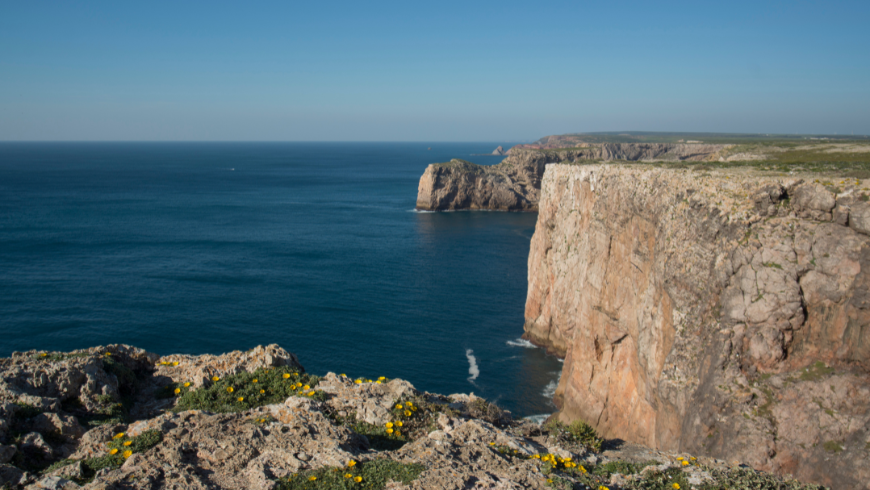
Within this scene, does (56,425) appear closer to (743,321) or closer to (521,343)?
(743,321)

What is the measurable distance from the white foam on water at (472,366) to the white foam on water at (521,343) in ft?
16.4

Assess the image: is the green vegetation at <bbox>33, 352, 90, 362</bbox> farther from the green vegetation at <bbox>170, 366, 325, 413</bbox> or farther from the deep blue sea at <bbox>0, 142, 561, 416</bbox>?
the deep blue sea at <bbox>0, 142, 561, 416</bbox>

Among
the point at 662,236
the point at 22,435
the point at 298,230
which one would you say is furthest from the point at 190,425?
the point at 298,230

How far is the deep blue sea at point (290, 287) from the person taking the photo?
46.8m

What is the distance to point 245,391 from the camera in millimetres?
Result: 16688

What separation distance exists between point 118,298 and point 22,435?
52239 millimetres

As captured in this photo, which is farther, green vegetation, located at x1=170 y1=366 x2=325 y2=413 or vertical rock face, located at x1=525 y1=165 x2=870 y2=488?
vertical rock face, located at x1=525 y1=165 x2=870 y2=488

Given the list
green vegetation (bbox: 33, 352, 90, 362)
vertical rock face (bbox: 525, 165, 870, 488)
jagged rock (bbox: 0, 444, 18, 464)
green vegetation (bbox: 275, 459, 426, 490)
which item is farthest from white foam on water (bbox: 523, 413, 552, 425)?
jagged rock (bbox: 0, 444, 18, 464)

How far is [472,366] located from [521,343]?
8.12 meters

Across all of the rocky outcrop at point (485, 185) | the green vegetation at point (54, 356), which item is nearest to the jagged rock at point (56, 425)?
the green vegetation at point (54, 356)

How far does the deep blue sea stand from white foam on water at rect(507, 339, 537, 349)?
355 mm

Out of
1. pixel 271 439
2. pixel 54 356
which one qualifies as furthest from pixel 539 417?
pixel 54 356

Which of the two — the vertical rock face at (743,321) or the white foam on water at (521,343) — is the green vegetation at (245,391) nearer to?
the vertical rock face at (743,321)

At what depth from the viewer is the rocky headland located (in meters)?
11.4
